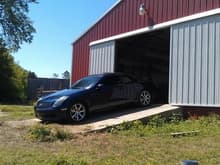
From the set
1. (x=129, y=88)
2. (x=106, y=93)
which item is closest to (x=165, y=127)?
(x=106, y=93)

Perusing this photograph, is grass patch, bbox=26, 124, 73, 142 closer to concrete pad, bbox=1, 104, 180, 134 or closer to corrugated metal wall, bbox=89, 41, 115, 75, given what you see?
concrete pad, bbox=1, 104, 180, 134

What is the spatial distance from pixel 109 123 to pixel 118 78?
3.11 metres

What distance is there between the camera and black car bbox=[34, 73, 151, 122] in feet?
44.9

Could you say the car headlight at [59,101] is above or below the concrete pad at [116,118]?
above

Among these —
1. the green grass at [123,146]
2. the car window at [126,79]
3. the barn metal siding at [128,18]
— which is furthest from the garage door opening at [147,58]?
the green grass at [123,146]

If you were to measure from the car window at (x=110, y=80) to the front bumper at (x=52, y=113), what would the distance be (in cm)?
216

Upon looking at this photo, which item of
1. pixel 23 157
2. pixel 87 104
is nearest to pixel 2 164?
pixel 23 157

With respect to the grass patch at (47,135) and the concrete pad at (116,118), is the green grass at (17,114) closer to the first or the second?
the concrete pad at (116,118)

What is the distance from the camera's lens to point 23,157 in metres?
8.16

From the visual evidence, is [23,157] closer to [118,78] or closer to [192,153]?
[192,153]

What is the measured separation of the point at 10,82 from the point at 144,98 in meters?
21.1

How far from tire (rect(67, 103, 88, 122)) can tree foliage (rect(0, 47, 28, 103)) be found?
20911 mm

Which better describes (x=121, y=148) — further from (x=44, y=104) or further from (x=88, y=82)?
(x=88, y=82)

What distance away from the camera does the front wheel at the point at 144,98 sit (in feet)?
Result: 51.5
